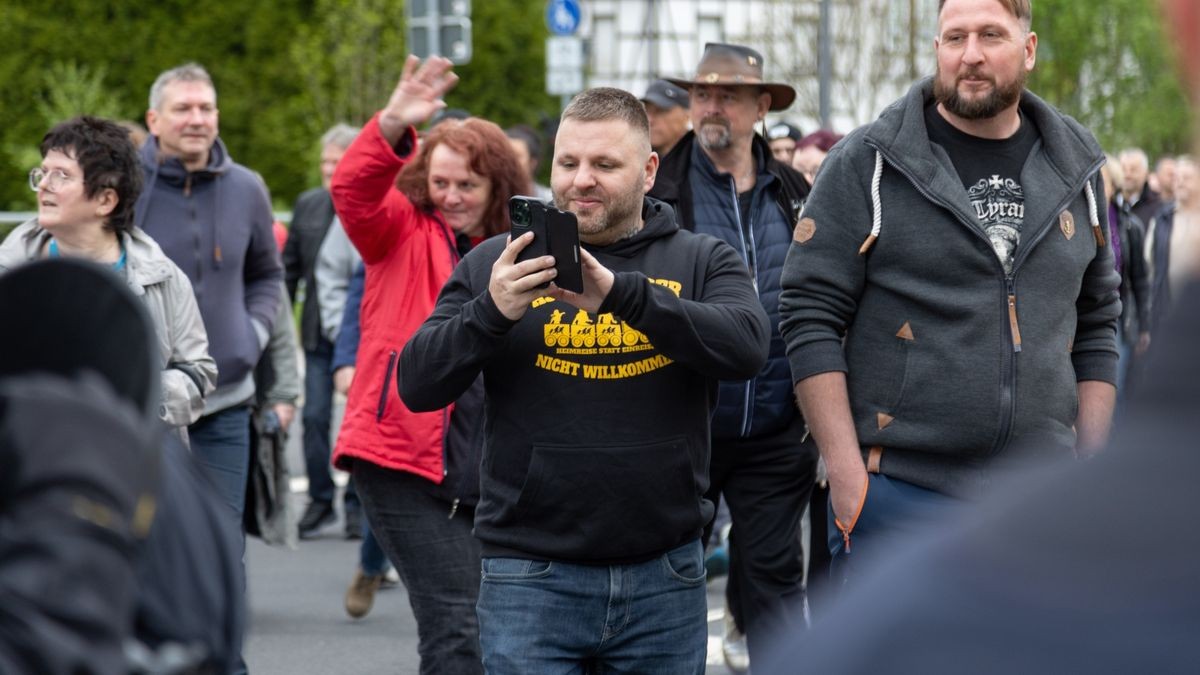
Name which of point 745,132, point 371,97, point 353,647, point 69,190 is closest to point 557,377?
point 69,190

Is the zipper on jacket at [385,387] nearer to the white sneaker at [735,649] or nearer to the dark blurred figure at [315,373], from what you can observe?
the white sneaker at [735,649]

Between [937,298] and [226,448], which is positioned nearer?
[937,298]

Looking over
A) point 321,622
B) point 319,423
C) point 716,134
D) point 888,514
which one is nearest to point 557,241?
point 888,514

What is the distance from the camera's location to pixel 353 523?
1011 centimetres

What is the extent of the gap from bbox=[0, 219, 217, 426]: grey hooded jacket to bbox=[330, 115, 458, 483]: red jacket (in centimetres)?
50

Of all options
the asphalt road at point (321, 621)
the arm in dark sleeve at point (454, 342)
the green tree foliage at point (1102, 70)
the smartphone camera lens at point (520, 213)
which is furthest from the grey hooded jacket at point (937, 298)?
the green tree foliage at point (1102, 70)

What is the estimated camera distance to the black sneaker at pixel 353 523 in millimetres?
10094

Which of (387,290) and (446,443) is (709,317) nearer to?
(446,443)

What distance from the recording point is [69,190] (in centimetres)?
540

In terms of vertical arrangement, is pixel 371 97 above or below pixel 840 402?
below

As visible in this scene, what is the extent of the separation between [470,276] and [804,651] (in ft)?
Result: 10.2

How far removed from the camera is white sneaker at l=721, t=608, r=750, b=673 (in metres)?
7.01

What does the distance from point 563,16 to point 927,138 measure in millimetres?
14702

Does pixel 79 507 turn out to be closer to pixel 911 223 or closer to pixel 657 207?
pixel 657 207
